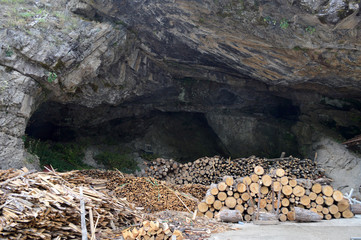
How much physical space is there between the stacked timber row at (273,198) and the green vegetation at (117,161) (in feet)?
24.9

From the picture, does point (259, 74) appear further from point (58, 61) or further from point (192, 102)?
point (58, 61)

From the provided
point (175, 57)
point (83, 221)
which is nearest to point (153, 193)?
point (83, 221)

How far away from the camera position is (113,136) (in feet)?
57.9

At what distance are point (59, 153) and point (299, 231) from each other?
10997 millimetres

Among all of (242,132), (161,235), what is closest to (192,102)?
(242,132)

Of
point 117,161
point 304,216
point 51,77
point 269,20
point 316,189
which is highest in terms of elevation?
point 269,20

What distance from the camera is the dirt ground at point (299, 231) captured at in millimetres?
6678

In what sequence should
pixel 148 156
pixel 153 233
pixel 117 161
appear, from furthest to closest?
pixel 148 156
pixel 117 161
pixel 153 233

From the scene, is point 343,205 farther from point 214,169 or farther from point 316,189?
point 214,169

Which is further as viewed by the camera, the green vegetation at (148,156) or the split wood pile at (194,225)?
the green vegetation at (148,156)

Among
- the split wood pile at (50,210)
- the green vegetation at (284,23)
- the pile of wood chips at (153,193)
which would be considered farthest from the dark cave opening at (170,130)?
the split wood pile at (50,210)

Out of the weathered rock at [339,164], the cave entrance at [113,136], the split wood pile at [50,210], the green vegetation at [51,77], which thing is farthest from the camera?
the cave entrance at [113,136]

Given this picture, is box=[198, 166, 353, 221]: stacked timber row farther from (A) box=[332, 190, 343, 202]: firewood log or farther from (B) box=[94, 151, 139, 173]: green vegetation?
(B) box=[94, 151, 139, 173]: green vegetation

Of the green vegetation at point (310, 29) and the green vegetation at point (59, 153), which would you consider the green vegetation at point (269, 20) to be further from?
the green vegetation at point (59, 153)
